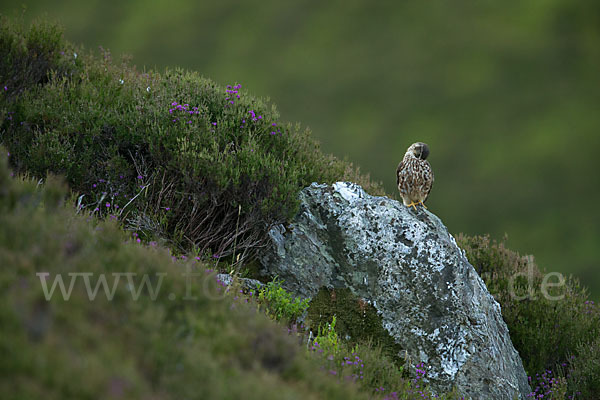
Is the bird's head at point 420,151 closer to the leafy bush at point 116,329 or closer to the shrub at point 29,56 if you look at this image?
the leafy bush at point 116,329

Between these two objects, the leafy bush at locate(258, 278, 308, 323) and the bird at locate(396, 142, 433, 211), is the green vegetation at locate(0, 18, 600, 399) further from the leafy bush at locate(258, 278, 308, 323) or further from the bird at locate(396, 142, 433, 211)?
the bird at locate(396, 142, 433, 211)

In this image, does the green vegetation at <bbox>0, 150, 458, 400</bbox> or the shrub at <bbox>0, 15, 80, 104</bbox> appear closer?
the green vegetation at <bbox>0, 150, 458, 400</bbox>

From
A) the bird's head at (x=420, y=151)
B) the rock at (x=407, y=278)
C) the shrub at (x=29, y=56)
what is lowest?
the rock at (x=407, y=278)

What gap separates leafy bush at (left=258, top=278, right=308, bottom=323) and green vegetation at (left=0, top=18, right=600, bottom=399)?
0.08 feet

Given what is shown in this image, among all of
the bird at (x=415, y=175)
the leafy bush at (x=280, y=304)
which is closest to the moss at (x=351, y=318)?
the leafy bush at (x=280, y=304)

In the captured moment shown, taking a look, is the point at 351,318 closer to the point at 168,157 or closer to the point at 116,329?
the point at 168,157

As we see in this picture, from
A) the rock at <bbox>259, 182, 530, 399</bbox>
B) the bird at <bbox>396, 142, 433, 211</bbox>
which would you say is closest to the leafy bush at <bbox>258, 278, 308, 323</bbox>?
the rock at <bbox>259, 182, 530, 399</bbox>

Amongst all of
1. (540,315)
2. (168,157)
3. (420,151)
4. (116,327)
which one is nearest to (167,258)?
(116,327)

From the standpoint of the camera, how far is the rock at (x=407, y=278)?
582 centimetres

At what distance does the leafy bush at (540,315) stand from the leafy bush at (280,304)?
357 centimetres

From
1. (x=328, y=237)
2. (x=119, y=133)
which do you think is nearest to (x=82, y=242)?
(x=119, y=133)

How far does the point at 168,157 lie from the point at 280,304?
2.23 meters

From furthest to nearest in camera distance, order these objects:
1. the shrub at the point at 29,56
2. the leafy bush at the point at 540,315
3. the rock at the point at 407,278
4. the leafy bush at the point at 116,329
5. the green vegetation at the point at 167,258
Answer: the leafy bush at the point at 540,315 → the shrub at the point at 29,56 → the rock at the point at 407,278 → the green vegetation at the point at 167,258 → the leafy bush at the point at 116,329

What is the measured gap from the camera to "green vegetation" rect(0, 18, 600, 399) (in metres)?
2.83
